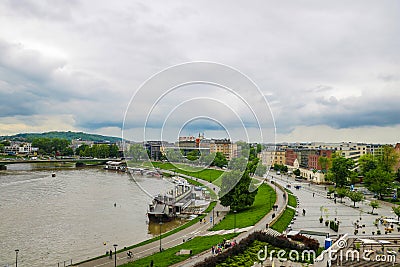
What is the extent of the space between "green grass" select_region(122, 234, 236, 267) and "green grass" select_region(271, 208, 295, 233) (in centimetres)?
266

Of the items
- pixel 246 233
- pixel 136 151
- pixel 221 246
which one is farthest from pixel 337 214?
pixel 136 151

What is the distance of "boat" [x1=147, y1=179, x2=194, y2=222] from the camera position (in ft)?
70.7

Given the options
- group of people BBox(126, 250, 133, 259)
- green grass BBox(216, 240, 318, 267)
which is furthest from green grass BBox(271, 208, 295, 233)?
group of people BBox(126, 250, 133, 259)

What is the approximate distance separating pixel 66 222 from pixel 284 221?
11862 millimetres

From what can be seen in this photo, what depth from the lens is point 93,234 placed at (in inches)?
704

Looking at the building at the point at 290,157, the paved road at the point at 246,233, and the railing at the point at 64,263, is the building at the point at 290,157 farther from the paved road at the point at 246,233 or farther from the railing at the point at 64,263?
the railing at the point at 64,263

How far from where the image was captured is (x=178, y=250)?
14094 millimetres

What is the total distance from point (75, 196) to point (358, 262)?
23049 millimetres

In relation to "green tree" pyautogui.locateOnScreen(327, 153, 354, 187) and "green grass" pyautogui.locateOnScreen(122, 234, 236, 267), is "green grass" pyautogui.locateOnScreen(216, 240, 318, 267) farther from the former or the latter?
"green tree" pyautogui.locateOnScreen(327, 153, 354, 187)

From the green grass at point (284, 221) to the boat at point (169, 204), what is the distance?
697 cm

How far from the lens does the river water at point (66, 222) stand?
15.1 m

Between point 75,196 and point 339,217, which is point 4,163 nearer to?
point 75,196

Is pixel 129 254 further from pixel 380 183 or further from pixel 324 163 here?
pixel 324 163

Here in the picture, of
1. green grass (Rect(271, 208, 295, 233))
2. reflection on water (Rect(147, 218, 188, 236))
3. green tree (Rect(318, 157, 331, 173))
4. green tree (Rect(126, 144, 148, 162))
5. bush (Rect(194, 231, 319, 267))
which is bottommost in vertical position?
reflection on water (Rect(147, 218, 188, 236))
